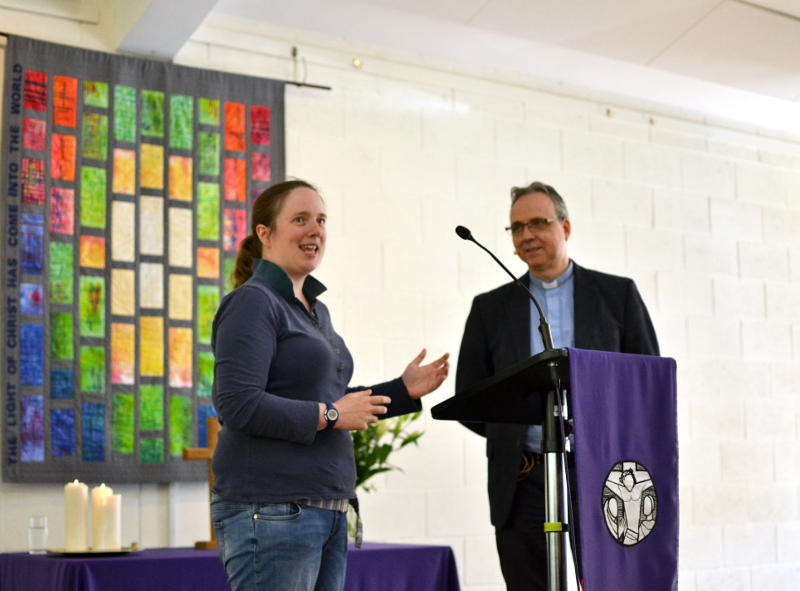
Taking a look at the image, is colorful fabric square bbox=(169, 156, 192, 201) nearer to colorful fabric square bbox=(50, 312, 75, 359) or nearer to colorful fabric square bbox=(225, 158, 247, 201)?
colorful fabric square bbox=(225, 158, 247, 201)

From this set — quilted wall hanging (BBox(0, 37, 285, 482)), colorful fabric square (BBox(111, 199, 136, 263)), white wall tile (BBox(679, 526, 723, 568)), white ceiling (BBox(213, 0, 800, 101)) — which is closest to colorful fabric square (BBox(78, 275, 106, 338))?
quilted wall hanging (BBox(0, 37, 285, 482))

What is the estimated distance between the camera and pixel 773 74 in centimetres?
532

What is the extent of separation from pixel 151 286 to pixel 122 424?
0.54m

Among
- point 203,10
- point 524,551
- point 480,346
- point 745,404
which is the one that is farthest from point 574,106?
point 524,551

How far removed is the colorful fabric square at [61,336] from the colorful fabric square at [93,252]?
0.71ft

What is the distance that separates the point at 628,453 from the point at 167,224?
8.38 feet

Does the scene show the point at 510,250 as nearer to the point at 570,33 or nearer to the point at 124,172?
the point at 570,33

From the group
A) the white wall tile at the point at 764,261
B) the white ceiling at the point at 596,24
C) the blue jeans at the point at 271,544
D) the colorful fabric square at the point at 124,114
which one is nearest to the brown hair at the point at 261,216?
the blue jeans at the point at 271,544

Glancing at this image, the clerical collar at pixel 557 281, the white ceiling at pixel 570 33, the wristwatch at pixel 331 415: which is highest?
the white ceiling at pixel 570 33

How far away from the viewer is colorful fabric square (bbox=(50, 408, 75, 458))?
3.80 meters

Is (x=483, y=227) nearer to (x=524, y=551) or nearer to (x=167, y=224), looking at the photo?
(x=167, y=224)

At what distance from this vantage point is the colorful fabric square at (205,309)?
4137mm

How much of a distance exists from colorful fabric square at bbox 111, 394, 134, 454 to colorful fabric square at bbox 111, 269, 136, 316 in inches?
12.7

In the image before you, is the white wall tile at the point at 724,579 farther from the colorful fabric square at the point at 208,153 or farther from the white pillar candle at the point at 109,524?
the white pillar candle at the point at 109,524
